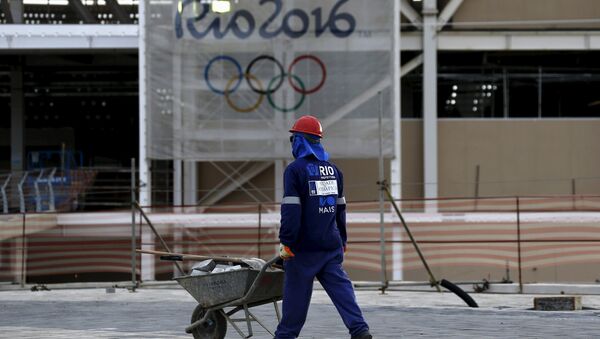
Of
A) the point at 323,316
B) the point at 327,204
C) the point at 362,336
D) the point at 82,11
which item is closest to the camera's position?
the point at 362,336

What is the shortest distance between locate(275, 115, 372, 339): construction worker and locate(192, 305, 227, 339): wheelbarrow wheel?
1075mm

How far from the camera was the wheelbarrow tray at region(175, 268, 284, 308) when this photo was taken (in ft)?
28.5

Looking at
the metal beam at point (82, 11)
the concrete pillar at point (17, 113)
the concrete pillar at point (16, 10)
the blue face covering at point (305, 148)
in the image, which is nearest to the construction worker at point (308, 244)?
the blue face covering at point (305, 148)

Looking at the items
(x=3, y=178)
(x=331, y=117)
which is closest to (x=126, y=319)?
(x=331, y=117)

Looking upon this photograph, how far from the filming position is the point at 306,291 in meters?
8.16

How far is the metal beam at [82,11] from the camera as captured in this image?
30.2 m

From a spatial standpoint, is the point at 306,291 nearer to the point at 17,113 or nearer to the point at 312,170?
the point at 312,170

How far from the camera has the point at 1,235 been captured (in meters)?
21.8

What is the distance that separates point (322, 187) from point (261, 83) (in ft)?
52.2

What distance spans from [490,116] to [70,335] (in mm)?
19980

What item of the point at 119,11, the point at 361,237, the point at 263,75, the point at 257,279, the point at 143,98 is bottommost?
the point at 361,237

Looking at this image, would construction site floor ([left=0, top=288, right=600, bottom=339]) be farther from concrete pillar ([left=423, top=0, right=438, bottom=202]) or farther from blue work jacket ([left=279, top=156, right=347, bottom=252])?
concrete pillar ([left=423, top=0, right=438, bottom=202])

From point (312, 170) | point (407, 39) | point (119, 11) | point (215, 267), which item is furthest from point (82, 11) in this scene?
point (312, 170)

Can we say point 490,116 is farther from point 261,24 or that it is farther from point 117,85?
point 117,85
